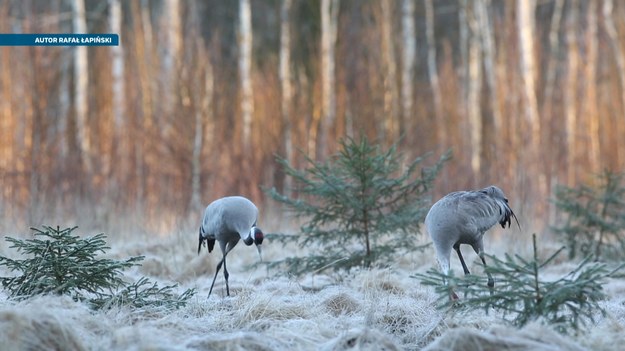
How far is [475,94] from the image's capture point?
59.7 ft

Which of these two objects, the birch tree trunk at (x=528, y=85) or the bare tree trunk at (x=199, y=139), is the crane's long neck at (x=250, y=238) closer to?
the bare tree trunk at (x=199, y=139)

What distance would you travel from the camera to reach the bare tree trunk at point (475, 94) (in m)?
17.0

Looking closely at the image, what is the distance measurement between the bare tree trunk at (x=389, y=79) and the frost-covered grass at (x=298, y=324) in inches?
285

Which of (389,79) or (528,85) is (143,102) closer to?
(389,79)

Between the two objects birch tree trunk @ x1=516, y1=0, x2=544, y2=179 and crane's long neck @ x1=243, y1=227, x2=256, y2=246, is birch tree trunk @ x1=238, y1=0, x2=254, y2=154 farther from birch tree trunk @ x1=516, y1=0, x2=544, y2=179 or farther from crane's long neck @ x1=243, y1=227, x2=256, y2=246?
crane's long neck @ x1=243, y1=227, x2=256, y2=246

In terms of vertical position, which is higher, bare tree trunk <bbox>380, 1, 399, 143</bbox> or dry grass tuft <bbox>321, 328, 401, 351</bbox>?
bare tree trunk <bbox>380, 1, 399, 143</bbox>

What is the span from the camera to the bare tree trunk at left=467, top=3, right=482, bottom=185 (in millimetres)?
16969

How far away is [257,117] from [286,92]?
3.28 feet

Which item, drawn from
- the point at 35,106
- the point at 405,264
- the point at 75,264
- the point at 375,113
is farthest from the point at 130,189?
the point at 75,264

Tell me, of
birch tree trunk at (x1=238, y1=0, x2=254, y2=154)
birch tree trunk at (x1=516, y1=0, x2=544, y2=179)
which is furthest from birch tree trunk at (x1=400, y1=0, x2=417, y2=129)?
birch tree trunk at (x1=238, y1=0, x2=254, y2=154)

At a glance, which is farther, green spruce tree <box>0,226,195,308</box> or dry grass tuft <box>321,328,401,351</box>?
green spruce tree <box>0,226,195,308</box>

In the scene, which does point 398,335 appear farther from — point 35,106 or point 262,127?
point 262,127

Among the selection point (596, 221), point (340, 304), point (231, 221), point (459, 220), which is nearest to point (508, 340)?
point (459, 220)

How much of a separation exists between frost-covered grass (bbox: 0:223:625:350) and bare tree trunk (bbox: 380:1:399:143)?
7.25 metres
